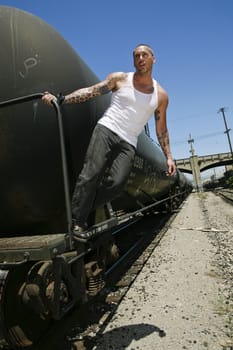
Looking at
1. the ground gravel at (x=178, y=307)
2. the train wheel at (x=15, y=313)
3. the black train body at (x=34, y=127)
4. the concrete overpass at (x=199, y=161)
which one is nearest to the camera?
the train wheel at (x=15, y=313)

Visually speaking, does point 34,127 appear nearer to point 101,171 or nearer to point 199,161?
point 101,171

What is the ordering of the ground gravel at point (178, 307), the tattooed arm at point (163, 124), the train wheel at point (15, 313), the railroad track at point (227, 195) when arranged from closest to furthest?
the train wheel at point (15, 313) < the tattooed arm at point (163, 124) < the ground gravel at point (178, 307) < the railroad track at point (227, 195)

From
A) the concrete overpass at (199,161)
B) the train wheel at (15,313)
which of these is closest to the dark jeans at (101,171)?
the train wheel at (15,313)

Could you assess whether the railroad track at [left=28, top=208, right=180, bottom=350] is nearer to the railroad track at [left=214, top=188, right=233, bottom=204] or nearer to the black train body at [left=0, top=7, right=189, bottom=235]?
the black train body at [left=0, top=7, right=189, bottom=235]

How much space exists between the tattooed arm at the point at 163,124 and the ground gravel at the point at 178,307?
175cm

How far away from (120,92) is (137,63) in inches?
11.5

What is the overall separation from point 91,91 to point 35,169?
33.4 inches

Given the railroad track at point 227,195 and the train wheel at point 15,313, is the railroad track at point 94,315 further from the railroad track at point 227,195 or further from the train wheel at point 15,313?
the railroad track at point 227,195

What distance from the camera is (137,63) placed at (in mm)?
2793

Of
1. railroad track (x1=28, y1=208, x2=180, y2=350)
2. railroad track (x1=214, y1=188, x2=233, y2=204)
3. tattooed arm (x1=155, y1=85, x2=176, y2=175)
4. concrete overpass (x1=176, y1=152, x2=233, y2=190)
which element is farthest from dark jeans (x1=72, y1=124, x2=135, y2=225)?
concrete overpass (x1=176, y1=152, x2=233, y2=190)

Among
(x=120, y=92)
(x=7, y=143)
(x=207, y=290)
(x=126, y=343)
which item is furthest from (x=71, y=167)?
(x=207, y=290)

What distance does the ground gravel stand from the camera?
3252mm

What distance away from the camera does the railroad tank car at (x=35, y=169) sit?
2445mm

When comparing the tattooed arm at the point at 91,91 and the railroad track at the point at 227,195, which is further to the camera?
the railroad track at the point at 227,195
